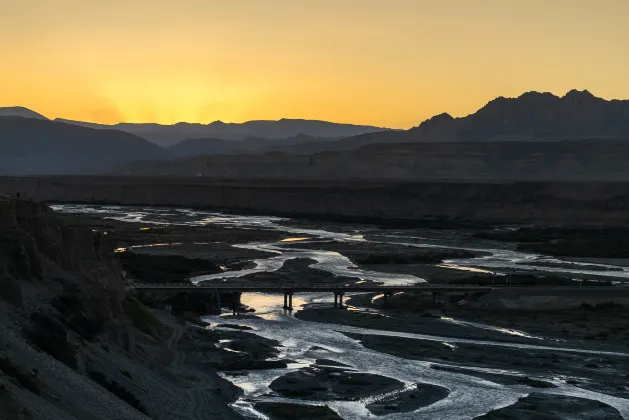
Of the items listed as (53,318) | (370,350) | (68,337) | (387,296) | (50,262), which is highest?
(50,262)

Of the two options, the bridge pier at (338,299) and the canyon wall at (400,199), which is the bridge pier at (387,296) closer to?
the bridge pier at (338,299)

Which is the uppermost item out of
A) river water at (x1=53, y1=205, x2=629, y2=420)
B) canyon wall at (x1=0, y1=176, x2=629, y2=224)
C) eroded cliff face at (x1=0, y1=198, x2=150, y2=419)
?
canyon wall at (x1=0, y1=176, x2=629, y2=224)

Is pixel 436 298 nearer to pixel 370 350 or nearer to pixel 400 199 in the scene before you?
pixel 370 350

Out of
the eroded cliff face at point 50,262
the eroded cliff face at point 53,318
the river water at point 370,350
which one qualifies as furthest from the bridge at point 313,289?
the eroded cliff face at point 50,262

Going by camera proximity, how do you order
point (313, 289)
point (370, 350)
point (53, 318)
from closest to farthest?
point (53, 318) < point (370, 350) < point (313, 289)

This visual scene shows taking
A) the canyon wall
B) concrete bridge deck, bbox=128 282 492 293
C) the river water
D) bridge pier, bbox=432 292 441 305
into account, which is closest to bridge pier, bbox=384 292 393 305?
concrete bridge deck, bbox=128 282 492 293

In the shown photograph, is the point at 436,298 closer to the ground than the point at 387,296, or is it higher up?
closer to the ground

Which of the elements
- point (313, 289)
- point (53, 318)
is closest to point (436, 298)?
point (313, 289)

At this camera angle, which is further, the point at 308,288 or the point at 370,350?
the point at 308,288

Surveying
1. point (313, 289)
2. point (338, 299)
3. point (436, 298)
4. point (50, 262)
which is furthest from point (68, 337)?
point (436, 298)

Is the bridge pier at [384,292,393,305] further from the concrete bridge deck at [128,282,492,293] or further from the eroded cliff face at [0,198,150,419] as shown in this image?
the eroded cliff face at [0,198,150,419]

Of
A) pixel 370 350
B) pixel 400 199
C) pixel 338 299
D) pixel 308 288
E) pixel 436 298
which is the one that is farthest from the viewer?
pixel 400 199

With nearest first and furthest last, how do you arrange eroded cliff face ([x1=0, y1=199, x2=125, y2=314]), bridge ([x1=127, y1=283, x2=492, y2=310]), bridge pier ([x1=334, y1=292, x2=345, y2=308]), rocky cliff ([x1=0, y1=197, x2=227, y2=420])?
rocky cliff ([x1=0, y1=197, x2=227, y2=420]) < eroded cliff face ([x1=0, y1=199, x2=125, y2=314]) < bridge ([x1=127, y1=283, x2=492, y2=310]) < bridge pier ([x1=334, y1=292, x2=345, y2=308])

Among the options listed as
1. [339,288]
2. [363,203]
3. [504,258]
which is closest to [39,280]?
[339,288]
